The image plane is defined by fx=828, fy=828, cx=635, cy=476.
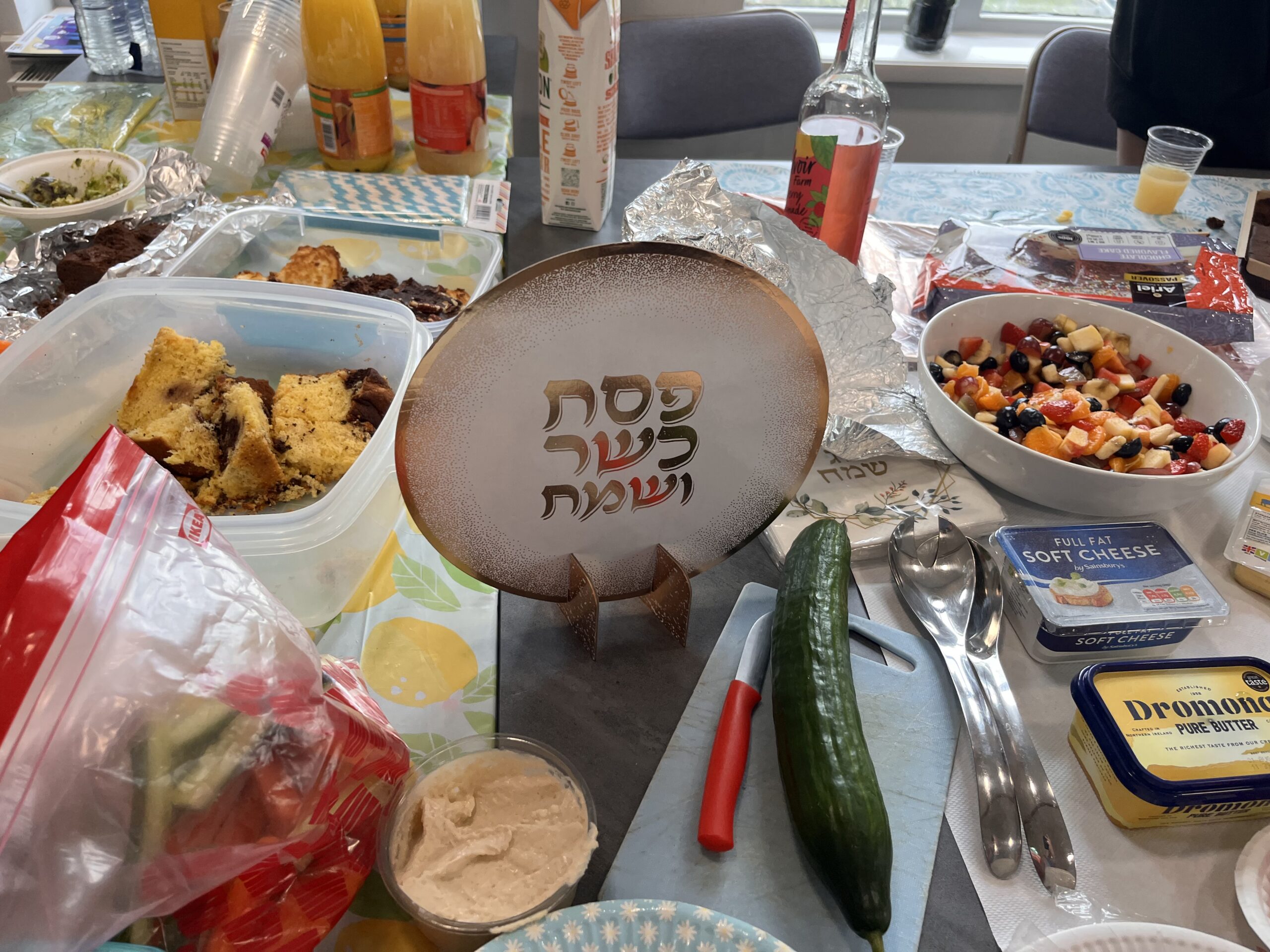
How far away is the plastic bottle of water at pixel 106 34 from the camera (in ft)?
5.21

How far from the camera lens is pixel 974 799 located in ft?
1.88

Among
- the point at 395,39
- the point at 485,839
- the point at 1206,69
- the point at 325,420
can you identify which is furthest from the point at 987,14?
the point at 485,839

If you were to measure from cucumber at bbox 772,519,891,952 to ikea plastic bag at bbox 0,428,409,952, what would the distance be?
0.27 metres

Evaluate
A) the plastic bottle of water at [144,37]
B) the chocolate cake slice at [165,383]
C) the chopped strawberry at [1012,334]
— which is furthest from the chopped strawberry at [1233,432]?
the plastic bottle of water at [144,37]

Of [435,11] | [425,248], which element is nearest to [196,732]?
[425,248]

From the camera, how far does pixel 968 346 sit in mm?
923

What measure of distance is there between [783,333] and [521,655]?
0.32 meters

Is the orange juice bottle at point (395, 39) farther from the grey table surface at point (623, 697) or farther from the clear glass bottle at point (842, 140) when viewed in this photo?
the grey table surface at point (623, 697)

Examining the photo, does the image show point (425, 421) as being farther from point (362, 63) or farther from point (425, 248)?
point (362, 63)

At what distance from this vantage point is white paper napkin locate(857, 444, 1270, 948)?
0.52 metres

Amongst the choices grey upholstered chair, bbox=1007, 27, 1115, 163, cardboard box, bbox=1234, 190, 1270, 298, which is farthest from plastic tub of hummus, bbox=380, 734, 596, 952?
grey upholstered chair, bbox=1007, 27, 1115, 163

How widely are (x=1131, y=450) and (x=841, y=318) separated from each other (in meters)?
0.30

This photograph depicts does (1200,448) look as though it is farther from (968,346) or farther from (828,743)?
(828,743)

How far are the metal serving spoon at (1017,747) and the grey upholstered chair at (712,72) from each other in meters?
1.42
